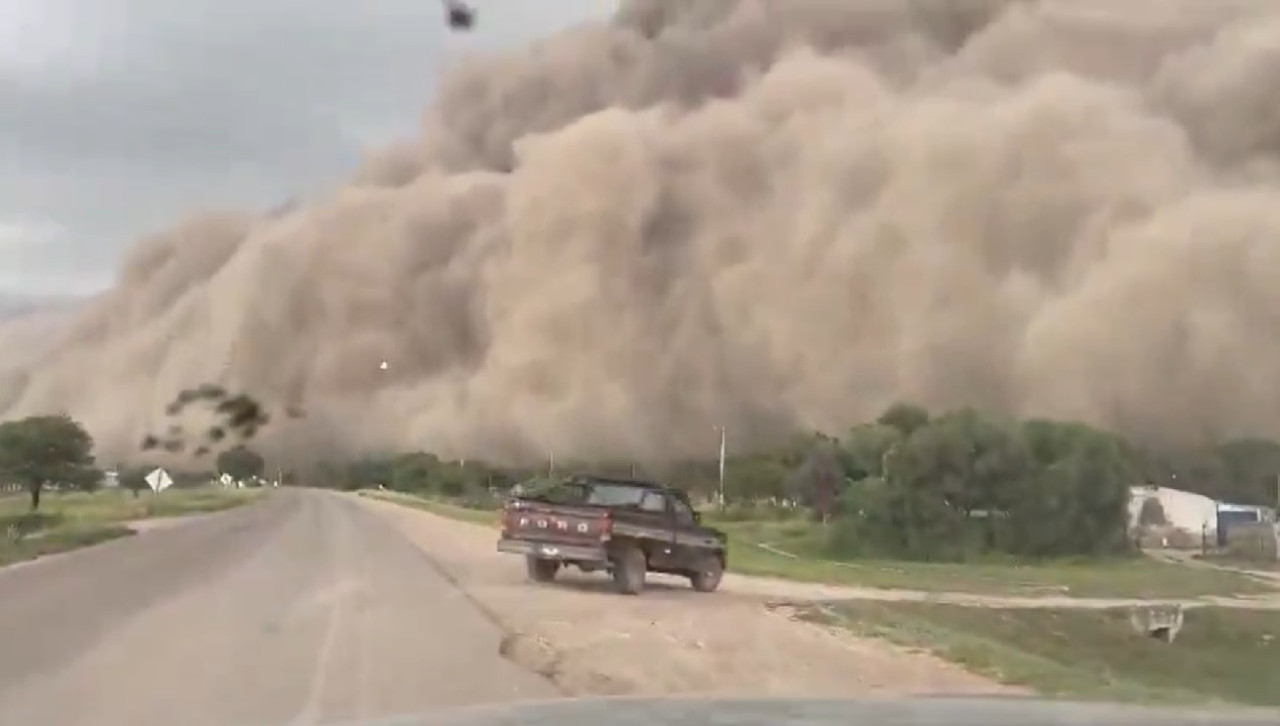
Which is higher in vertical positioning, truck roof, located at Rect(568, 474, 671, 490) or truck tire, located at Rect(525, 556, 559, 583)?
truck roof, located at Rect(568, 474, 671, 490)

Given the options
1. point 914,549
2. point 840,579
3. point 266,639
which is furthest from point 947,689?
point 914,549

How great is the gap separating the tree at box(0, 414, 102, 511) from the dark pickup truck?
31563mm

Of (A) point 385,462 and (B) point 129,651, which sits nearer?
(B) point 129,651

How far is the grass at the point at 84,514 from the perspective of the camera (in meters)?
29.5

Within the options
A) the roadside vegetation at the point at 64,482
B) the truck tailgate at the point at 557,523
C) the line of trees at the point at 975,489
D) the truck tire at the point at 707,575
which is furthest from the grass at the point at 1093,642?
the roadside vegetation at the point at 64,482

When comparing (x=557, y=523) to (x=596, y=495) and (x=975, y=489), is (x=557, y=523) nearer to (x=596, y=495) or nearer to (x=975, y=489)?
(x=596, y=495)

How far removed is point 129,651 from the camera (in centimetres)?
1141

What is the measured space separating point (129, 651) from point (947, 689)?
6.37 meters

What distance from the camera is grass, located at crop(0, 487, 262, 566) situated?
29.5 metres

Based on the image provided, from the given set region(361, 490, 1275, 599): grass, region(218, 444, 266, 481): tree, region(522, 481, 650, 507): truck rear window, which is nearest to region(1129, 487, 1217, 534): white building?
region(361, 490, 1275, 599): grass

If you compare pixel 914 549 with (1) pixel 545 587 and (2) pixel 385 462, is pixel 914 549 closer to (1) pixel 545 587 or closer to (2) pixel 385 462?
(1) pixel 545 587

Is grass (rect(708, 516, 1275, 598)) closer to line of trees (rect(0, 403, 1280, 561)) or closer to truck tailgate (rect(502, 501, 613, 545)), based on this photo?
line of trees (rect(0, 403, 1280, 561))

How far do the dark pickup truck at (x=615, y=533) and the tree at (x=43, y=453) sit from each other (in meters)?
31.6

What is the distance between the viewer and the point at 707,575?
20.7 metres
